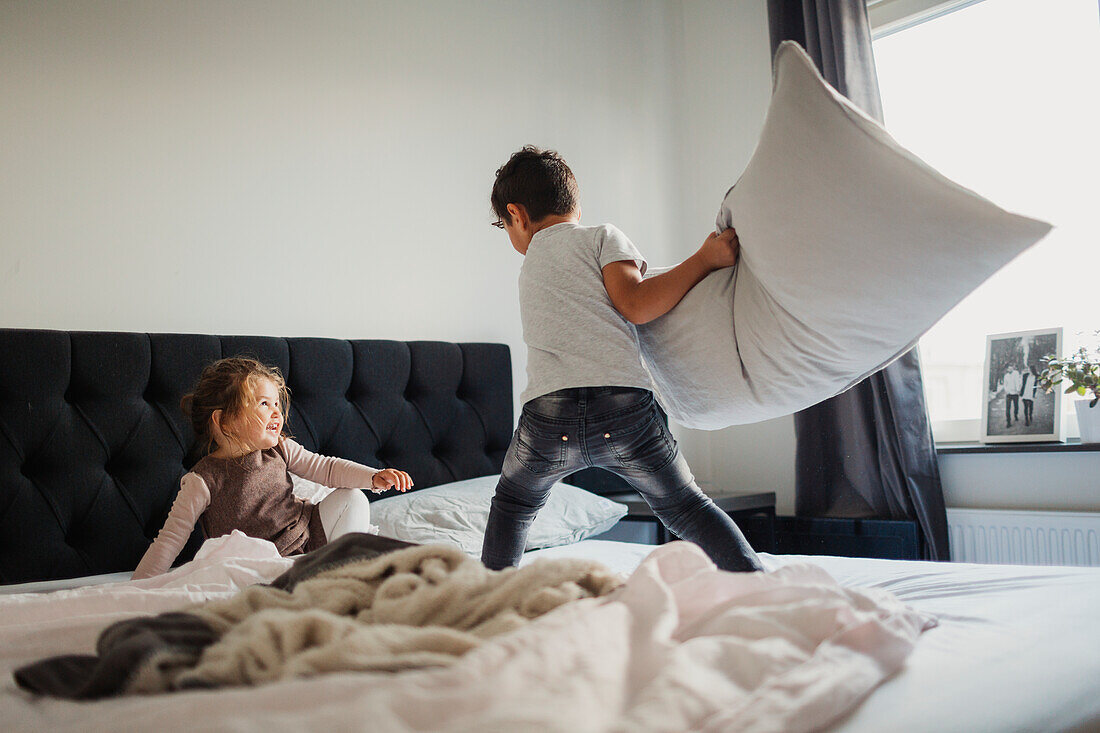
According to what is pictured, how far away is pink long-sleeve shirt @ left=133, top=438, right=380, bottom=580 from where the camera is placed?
178 centimetres

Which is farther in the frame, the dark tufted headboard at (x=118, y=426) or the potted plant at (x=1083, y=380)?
the potted plant at (x=1083, y=380)

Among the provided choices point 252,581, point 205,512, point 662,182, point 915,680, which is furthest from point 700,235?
point 915,680

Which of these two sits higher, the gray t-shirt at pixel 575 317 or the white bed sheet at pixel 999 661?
the gray t-shirt at pixel 575 317

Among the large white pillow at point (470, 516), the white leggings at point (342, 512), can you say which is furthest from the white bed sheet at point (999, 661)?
the white leggings at point (342, 512)

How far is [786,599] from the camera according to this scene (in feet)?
2.83

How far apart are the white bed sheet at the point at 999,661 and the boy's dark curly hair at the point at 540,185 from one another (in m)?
1.02

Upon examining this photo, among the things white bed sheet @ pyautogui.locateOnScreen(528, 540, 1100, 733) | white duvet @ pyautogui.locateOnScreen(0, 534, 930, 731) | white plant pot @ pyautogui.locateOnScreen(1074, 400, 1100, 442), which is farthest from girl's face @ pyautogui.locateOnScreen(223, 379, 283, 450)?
white plant pot @ pyautogui.locateOnScreen(1074, 400, 1100, 442)

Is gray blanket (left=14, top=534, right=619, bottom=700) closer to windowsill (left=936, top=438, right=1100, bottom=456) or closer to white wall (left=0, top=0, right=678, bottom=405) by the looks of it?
white wall (left=0, top=0, right=678, bottom=405)

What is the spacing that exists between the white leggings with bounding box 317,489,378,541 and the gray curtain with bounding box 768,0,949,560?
177 cm

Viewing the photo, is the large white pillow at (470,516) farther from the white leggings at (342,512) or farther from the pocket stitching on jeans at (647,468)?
the pocket stitching on jeans at (647,468)

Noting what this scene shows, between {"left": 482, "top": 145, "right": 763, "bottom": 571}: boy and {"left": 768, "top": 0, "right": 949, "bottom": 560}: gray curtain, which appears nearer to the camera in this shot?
{"left": 482, "top": 145, "right": 763, "bottom": 571}: boy

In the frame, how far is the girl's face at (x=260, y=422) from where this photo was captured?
1.90m

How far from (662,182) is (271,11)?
1.74 metres

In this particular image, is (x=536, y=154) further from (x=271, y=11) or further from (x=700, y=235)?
(x=700, y=235)
